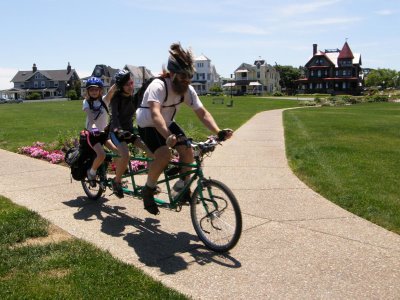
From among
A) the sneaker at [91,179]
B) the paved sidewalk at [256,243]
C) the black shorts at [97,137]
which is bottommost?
the paved sidewalk at [256,243]

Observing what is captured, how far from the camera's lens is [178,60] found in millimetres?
4793

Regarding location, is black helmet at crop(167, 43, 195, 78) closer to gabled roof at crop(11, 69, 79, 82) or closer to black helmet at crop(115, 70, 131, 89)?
black helmet at crop(115, 70, 131, 89)

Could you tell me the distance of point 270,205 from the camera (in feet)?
21.0

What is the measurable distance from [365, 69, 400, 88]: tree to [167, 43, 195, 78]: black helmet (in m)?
143

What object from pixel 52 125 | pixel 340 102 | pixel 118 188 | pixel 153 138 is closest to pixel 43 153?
pixel 118 188

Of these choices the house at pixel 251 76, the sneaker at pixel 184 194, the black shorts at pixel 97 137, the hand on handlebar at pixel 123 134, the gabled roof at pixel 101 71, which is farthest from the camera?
the house at pixel 251 76

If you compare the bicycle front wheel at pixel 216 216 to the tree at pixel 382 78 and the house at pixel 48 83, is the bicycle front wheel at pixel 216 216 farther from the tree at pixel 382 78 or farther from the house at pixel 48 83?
the tree at pixel 382 78

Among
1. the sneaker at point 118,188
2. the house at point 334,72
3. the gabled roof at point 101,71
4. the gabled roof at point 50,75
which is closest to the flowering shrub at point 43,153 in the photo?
the sneaker at point 118,188

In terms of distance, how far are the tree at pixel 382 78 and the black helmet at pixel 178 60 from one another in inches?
5647

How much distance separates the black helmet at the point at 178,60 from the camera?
4781 mm

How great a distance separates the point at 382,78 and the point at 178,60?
487 feet

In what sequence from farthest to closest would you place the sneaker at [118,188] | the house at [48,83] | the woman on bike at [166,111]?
1. the house at [48,83]
2. the sneaker at [118,188]
3. the woman on bike at [166,111]

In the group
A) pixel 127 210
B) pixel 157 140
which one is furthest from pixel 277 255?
pixel 127 210

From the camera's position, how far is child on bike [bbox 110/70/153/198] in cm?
598
